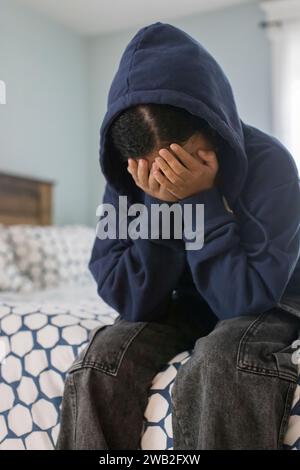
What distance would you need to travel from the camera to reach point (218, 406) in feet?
2.29

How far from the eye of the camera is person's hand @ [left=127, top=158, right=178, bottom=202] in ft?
2.85

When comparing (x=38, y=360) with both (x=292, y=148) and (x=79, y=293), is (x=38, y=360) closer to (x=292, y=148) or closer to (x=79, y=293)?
(x=79, y=293)

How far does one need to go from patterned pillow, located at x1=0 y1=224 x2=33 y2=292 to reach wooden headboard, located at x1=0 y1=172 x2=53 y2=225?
71 cm

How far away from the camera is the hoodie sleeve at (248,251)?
809 millimetres

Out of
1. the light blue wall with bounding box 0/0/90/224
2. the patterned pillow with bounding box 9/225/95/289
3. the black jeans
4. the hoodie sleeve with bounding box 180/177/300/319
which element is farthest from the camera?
the light blue wall with bounding box 0/0/90/224

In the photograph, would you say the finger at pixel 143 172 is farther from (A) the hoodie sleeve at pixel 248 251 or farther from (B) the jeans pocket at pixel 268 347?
(B) the jeans pocket at pixel 268 347

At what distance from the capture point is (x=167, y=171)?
849mm

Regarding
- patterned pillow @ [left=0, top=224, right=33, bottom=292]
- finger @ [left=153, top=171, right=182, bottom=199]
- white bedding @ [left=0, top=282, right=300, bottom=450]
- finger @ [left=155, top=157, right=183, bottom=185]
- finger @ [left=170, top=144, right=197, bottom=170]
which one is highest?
finger @ [left=170, top=144, right=197, bottom=170]

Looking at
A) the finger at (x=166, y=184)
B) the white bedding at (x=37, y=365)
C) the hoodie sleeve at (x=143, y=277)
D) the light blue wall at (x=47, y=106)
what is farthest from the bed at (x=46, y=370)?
the light blue wall at (x=47, y=106)

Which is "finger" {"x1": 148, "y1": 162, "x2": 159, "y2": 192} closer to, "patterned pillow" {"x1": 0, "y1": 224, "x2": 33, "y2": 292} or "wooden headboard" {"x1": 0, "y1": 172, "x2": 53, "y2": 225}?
"patterned pillow" {"x1": 0, "y1": 224, "x2": 33, "y2": 292}

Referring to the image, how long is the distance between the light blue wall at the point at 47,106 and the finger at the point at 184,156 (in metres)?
2.07

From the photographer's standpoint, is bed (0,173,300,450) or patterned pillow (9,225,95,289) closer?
bed (0,173,300,450)

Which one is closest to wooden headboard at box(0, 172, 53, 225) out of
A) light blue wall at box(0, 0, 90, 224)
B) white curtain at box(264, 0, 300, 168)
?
light blue wall at box(0, 0, 90, 224)

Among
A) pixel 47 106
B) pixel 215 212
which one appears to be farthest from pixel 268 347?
pixel 47 106
